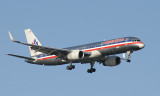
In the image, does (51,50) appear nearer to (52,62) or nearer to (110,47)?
(52,62)

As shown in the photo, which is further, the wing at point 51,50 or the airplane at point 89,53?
the wing at point 51,50

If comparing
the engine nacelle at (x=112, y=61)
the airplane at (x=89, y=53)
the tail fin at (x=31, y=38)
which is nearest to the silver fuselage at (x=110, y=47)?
the airplane at (x=89, y=53)

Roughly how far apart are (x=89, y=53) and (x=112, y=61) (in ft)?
26.2

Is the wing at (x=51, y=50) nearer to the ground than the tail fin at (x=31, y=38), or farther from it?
nearer to the ground

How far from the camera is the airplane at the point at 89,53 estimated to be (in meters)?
73.7

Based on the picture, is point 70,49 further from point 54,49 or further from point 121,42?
point 121,42

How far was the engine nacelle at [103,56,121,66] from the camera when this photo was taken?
82162 mm

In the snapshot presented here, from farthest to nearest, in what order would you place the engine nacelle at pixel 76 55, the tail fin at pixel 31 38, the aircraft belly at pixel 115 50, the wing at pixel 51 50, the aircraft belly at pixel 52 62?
1. the tail fin at pixel 31 38
2. the aircraft belly at pixel 52 62
3. the wing at pixel 51 50
4. the engine nacelle at pixel 76 55
5. the aircraft belly at pixel 115 50

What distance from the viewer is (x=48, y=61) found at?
270ft

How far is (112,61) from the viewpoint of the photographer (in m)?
82.2

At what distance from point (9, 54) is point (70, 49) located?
38.1 feet

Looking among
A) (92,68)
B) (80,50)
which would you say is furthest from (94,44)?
(92,68)

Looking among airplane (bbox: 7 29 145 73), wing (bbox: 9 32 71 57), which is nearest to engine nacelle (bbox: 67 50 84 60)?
airplane (bbox: 7 29 145 73)

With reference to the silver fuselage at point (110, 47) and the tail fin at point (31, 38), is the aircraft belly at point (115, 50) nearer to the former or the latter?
the silver fuselage at point (110, 47)
